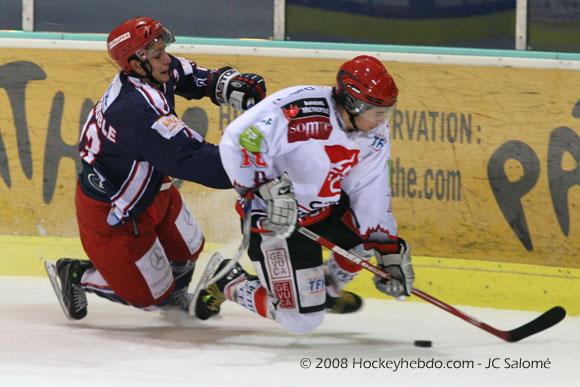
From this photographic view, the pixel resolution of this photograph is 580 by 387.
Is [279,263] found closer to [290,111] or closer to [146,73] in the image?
[290,111]

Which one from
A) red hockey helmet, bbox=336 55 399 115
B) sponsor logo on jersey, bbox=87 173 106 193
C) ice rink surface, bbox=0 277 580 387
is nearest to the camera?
ice rink surface, bbox=0 277 580 387

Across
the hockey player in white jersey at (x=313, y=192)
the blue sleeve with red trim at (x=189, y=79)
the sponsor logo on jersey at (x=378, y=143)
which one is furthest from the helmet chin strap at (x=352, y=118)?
the blue sleeve with red trim at (x=189, y=79)

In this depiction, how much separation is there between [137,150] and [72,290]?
689mm

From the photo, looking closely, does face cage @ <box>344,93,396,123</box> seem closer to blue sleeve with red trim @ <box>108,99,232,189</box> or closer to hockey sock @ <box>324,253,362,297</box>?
blue sleeve with red trim @ <box>108,99,232,189</box>

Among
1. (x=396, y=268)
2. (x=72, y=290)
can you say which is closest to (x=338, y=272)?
(x=396, y=268)

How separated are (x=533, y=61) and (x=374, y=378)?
6.14ft

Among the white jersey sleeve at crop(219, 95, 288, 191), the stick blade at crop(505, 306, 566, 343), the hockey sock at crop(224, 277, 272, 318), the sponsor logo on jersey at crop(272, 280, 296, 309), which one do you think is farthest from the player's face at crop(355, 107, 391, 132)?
the stick blade at crop(505, 306, 566, 343)

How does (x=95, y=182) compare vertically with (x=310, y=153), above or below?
below

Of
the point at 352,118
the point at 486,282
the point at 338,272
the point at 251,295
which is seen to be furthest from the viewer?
the point at 486,282

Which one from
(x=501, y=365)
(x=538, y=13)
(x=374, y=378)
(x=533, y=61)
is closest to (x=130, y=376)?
(x=374, y=378)

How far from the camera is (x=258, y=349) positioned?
410cm

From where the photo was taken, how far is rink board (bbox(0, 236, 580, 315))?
4.84m

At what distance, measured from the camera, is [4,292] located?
4.92 metres

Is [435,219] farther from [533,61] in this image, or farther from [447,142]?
[533,61]
